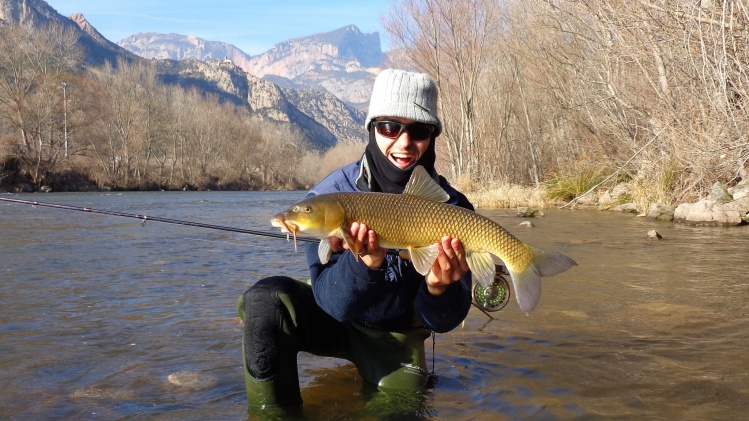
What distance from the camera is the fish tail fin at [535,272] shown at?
262 cm

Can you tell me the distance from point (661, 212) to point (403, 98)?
42.3 feet

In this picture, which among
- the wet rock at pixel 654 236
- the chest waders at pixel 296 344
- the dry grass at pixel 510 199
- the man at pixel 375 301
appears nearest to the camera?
the man at pixel 375 301

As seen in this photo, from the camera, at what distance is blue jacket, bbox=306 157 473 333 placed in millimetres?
2736

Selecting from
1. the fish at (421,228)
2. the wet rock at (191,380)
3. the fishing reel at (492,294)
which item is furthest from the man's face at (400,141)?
the wet rock at (191,380)

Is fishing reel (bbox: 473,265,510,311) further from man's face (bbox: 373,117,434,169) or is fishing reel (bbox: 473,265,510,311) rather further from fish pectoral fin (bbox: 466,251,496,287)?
fish pectoral fin (bbox: 466,251,496,287)

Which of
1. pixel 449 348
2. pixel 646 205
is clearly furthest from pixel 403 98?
pixel 646 205

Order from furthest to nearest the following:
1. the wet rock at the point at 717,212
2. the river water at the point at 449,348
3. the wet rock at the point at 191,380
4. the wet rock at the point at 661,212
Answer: the wet rock at the point at 661,212 < the wet rock at the point at 717,212 < the wet rock at the point at 191,380 < the river water at the point at 449,348

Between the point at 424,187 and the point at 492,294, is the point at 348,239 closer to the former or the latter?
the point at 424,187

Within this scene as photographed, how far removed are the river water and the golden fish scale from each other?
1.01 m

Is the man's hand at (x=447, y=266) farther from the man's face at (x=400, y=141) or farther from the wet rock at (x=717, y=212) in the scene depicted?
the wet rock at (x=717, y=212)

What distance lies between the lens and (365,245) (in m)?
2.54

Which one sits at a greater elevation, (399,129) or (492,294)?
(399,129)

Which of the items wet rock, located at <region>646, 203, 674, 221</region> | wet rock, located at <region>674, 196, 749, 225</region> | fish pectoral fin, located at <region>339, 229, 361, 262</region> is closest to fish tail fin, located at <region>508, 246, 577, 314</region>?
fish pectoral fin, located at <region>339, 229, 361, 262</region>

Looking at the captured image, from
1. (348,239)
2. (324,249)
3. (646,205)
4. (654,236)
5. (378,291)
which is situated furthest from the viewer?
(646,205)
